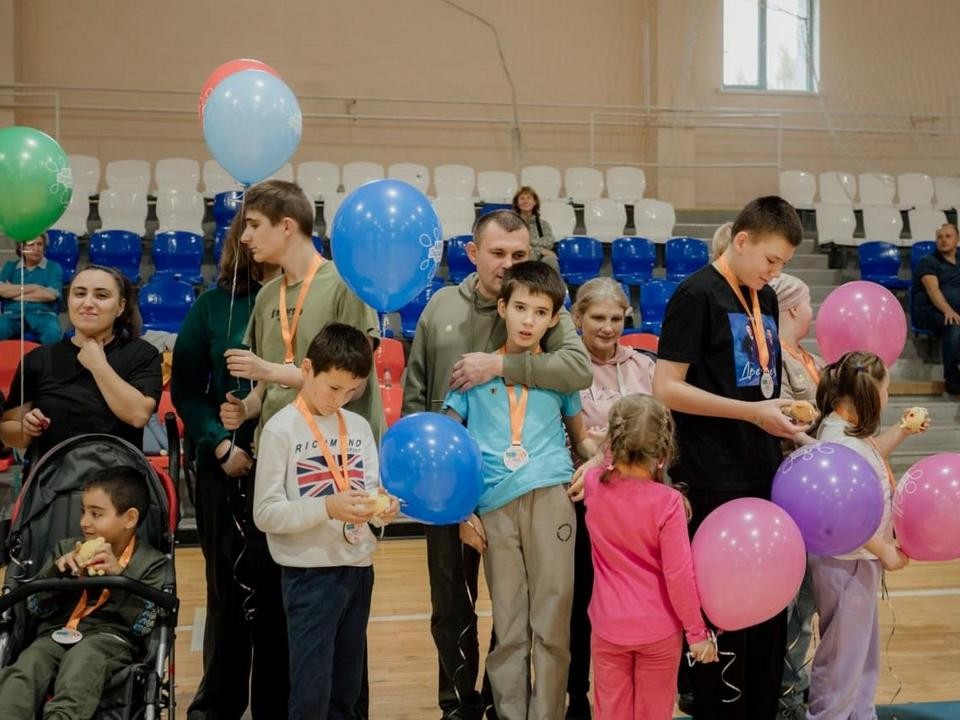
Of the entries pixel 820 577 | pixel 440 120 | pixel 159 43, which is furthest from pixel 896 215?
pixel 820 577

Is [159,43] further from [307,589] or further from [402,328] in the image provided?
[307,589]

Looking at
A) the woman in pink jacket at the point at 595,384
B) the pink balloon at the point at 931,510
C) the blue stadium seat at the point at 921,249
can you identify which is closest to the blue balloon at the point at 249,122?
the woman in pink jacket at the point at 595,384

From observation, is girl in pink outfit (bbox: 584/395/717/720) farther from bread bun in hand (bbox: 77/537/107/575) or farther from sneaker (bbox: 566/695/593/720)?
bread bun in hand (bbox: 77/537/107/575)

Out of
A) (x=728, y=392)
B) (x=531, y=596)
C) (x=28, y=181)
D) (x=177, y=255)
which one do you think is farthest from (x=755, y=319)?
(x=177, y=255)

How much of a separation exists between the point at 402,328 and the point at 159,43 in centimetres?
473

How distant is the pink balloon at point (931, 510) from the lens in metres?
2.76

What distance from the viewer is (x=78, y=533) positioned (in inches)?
113

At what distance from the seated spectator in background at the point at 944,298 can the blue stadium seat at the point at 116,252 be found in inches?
241

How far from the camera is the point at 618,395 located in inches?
132

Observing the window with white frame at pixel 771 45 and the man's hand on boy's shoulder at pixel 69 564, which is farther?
the window with white frame at pixel 771 45

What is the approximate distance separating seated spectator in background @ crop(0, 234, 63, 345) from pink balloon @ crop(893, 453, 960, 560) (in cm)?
525

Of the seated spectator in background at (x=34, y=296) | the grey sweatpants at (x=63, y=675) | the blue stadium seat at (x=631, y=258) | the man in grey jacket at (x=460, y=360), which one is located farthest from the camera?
the blue stadium seat at (x=631, y=258)

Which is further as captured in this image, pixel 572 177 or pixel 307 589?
pixel 572 177

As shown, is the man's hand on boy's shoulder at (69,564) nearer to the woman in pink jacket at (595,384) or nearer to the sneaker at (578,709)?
the woman in pink jacket at (595,384)
